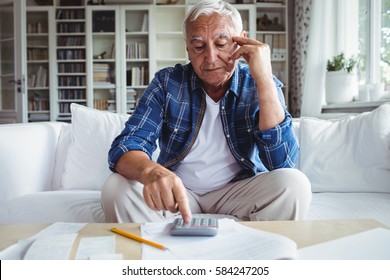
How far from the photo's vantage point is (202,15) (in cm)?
124

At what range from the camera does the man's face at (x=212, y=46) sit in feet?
4.00

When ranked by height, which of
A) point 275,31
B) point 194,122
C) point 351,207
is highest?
point 275,31

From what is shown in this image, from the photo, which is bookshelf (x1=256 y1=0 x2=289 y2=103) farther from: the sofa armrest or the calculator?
the calculator

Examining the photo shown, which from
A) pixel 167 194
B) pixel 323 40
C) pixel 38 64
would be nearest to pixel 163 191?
pixel 167 194

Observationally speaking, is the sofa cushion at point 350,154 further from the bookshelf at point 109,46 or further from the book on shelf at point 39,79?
the book on shelf at point 39,79

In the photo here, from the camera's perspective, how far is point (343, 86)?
131 inches

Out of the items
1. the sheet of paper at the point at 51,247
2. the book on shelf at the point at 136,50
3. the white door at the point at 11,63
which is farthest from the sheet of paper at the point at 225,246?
the book on shelf at the point at 136,50

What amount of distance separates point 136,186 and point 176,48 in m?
4.01

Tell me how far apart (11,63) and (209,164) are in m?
3.57

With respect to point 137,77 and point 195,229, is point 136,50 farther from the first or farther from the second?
point 195,229

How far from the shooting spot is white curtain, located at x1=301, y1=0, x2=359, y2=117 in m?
3.52

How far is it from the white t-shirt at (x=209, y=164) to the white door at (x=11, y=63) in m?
3.23

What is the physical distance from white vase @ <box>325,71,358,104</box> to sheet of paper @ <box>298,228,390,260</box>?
2.78 m

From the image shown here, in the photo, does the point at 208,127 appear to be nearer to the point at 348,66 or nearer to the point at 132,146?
the point at 132,146
